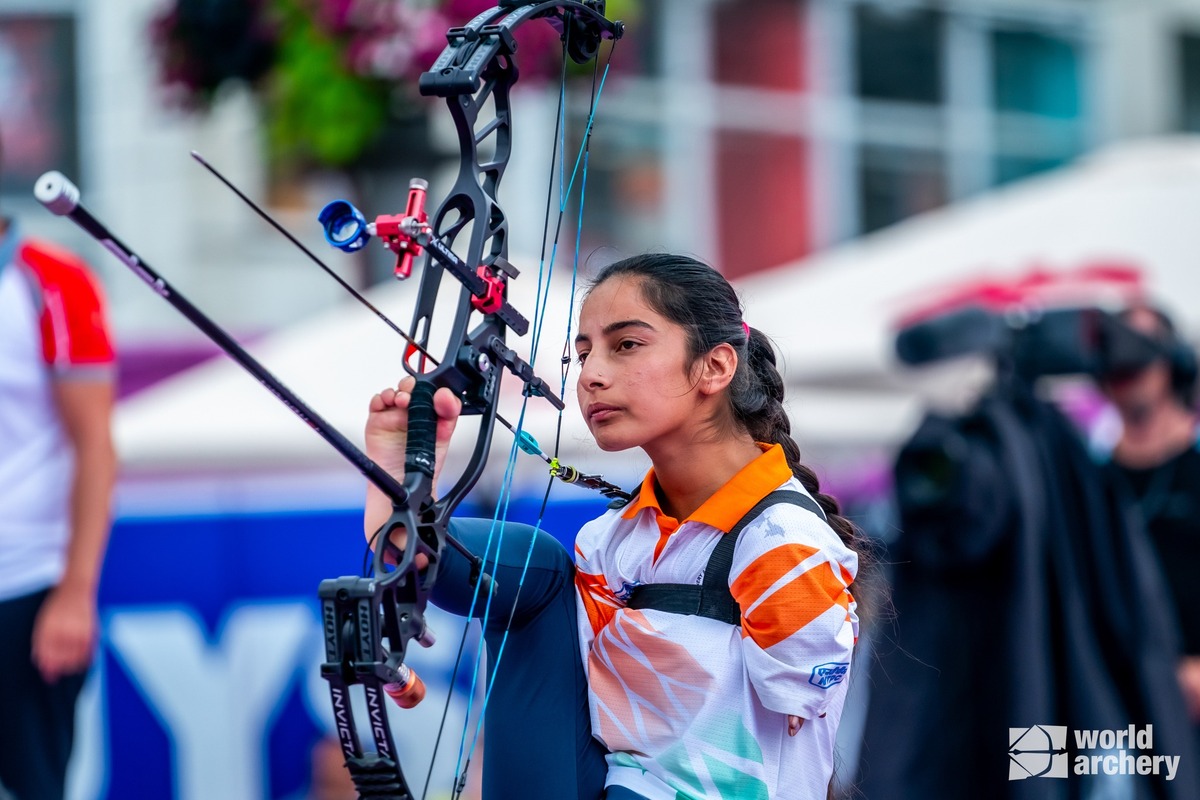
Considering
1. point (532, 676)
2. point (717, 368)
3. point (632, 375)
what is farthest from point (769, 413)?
point (532, 676)

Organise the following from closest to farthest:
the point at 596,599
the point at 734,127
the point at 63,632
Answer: the point at 596,599 < the point at 63,632 < the point at 734,127

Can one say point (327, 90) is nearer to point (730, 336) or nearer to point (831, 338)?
point (831, 338)

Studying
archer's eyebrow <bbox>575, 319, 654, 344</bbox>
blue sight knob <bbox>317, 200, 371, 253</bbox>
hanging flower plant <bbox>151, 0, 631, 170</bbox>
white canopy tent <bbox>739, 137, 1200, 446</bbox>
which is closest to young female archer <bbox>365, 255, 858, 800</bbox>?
archer's eyebrow <bbox>575, 319, 654, 344</bbox>

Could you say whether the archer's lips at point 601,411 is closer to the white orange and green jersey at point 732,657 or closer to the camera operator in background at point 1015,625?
the white orange and green jersey at point 732,657

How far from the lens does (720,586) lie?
1.94m

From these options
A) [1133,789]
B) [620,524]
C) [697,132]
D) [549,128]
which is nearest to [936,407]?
[1133,789]

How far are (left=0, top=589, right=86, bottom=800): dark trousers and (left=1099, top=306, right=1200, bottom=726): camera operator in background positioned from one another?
257 cm

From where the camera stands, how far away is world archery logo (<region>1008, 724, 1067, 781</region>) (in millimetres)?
3219

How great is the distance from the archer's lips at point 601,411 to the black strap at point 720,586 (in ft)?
0.71

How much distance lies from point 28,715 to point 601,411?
170 cm

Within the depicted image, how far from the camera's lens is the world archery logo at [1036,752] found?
3.22 metres

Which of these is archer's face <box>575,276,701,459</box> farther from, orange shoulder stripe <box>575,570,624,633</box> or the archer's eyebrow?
orange shoulder stripe <box>575,570,624,633</box>

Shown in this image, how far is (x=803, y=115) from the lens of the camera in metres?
11.6

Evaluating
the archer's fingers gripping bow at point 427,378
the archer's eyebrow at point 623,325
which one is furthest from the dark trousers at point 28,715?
the archer's eyebrow at point 623,325
